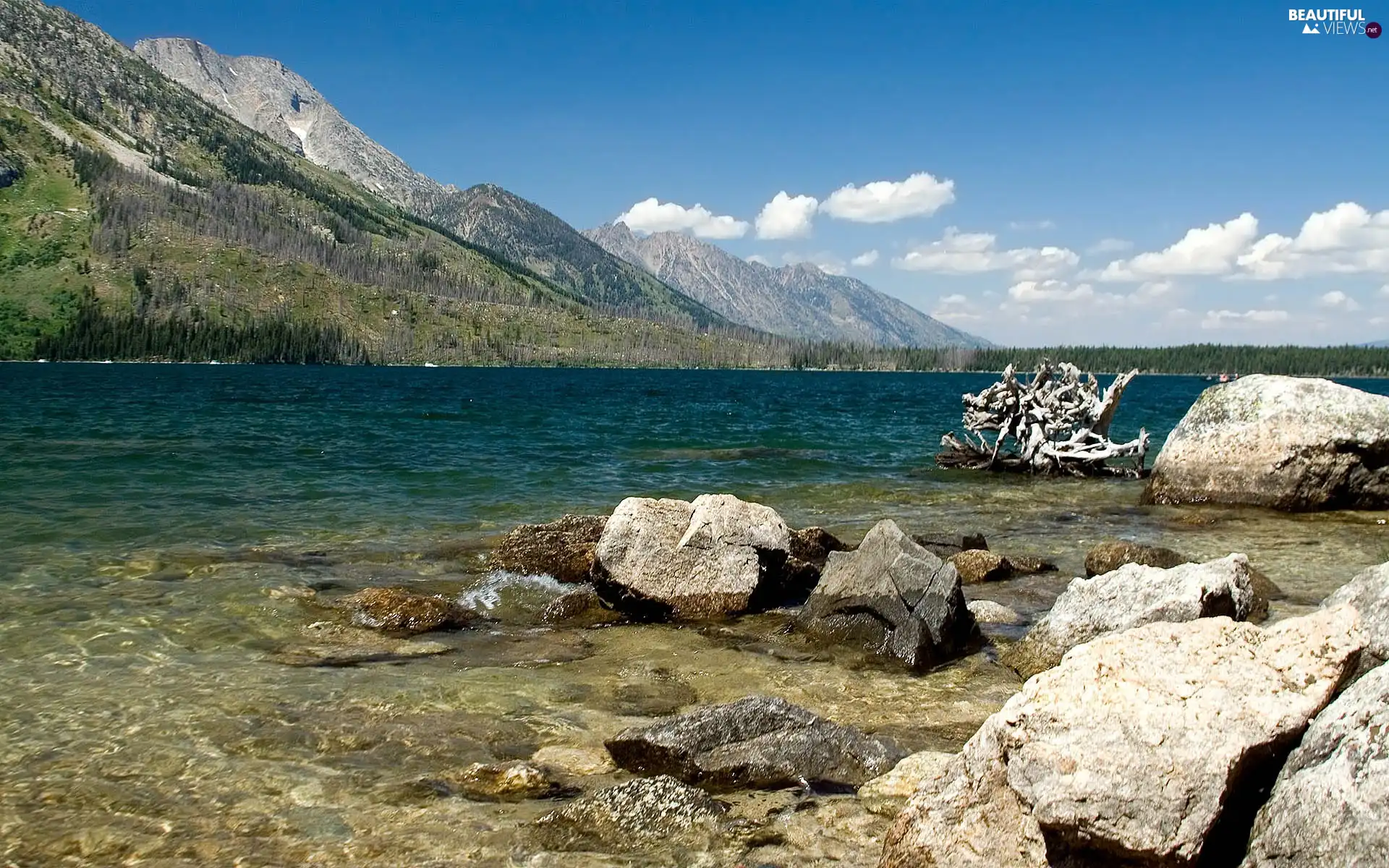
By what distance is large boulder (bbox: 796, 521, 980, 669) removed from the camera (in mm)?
12078

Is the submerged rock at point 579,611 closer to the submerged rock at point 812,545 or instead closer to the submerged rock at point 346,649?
the submerged rock at point 346,649

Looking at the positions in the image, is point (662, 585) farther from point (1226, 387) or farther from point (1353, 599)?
point (1226, 387)

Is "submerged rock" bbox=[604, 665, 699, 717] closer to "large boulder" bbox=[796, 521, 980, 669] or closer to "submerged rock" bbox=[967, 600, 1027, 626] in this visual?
"large boulder" bbox=[796, 521, 980, 669]

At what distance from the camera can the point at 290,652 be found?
39.5 feet

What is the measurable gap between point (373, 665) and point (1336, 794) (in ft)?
33.0

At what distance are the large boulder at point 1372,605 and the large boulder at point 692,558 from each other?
24.8ft

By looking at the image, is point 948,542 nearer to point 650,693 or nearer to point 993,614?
point 993,614

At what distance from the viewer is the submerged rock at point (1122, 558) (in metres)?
16.6

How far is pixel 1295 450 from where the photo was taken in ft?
82.7

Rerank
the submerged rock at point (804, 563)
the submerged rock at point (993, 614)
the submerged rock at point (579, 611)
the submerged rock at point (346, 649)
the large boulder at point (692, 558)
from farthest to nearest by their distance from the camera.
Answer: the submerged rock at point (804, 563) < the large boulder at point (692, 558) < the submerged rock at point (579, 611) < the submerged rock at point (993, 614) < the submerged rock at point (346, 649)

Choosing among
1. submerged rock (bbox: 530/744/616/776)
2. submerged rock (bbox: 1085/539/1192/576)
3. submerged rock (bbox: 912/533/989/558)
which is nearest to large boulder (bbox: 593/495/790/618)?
submerged rock (bbox: 912/533/989/558)

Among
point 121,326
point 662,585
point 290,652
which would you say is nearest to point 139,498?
point 290,652

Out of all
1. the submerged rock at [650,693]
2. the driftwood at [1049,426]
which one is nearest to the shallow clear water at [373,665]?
the submerged rock at [650,693]

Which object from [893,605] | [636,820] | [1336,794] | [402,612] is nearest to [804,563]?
[893,605]
